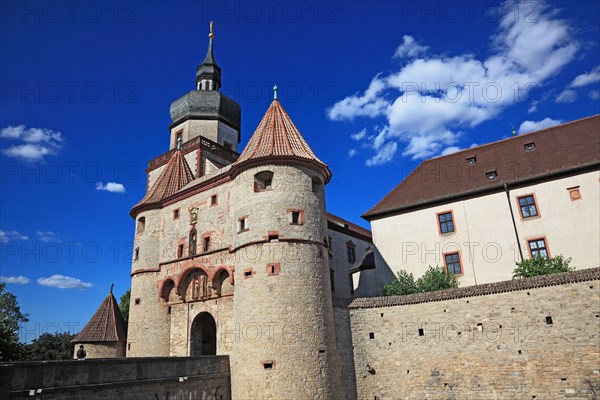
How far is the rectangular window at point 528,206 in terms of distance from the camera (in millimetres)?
21484

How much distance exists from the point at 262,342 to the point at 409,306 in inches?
266

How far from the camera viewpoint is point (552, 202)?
830 inches

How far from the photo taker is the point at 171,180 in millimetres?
27406

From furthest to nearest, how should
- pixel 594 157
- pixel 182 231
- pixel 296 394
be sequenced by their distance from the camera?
pixel 182 231 → pixel 594 157 → pixel 296 394

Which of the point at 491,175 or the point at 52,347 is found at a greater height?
the point at 491,175

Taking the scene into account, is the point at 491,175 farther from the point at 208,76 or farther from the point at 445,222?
the point at 208,76

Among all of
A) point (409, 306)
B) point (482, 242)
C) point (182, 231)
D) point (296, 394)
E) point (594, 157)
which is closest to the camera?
point (296, 394)

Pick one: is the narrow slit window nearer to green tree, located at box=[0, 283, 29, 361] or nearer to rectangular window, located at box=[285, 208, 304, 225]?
rectangular window, located at box=[285, 208, 304, 225]

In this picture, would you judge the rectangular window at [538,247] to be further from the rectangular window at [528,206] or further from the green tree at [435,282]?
the green tree at [435,282]

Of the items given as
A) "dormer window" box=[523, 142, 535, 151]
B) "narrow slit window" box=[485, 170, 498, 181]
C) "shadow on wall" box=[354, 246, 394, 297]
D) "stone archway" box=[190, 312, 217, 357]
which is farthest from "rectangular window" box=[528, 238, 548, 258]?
"stone archway" box=[190, 312, 217, 357]

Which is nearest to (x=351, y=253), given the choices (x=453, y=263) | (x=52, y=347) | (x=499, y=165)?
(x=453, y=263)

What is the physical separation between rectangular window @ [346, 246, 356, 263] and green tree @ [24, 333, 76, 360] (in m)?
31.2

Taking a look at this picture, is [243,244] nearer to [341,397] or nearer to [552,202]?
[341,397]

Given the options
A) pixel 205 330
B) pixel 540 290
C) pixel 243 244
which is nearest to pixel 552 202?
pixel 540 290
